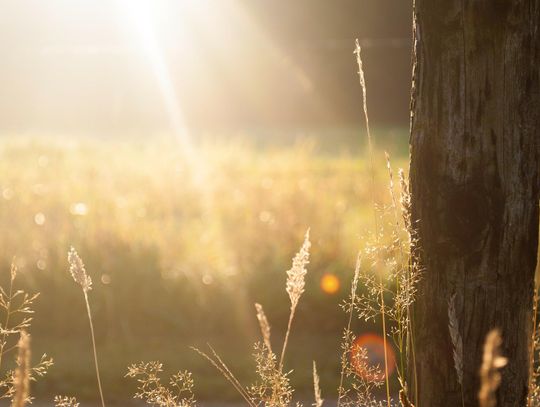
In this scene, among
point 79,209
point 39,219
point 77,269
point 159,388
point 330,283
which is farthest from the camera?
point 39,219

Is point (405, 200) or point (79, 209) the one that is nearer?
point (405, 200)

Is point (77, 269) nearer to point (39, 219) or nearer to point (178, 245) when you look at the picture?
point (178, 245)

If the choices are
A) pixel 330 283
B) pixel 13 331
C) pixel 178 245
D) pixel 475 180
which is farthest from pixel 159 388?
pixel 178 245

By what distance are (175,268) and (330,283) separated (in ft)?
3.95

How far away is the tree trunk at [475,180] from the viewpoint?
7.25ft

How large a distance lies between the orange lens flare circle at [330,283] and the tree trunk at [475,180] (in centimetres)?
385

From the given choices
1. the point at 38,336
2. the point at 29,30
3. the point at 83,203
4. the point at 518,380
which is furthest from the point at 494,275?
the point at 29,30

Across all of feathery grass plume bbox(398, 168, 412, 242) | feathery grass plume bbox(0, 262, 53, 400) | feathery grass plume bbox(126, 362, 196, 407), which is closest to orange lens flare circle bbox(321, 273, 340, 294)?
feathery grass plume bbox(0, 262, 53, 400)

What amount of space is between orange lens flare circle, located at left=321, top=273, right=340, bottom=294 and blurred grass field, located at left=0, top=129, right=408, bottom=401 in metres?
0.01

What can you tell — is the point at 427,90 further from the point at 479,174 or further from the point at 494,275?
the point at 494,275

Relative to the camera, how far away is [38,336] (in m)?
6.24

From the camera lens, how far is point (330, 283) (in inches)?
247

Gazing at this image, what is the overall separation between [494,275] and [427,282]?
0.61 ft

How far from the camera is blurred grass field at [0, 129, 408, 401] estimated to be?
19.1 feet
